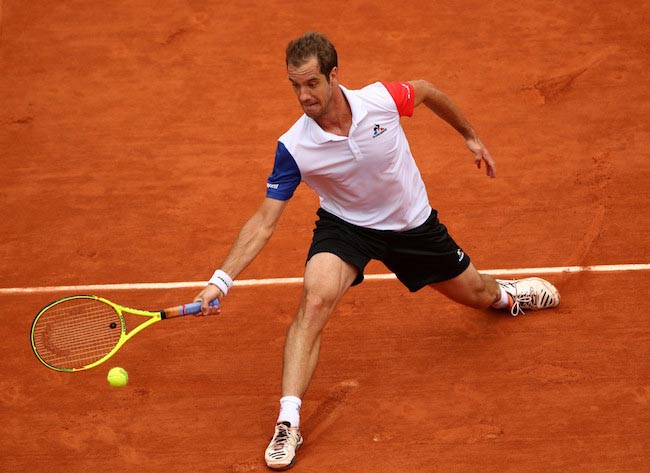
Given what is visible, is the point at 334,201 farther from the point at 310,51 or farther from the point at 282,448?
the point at 282,448

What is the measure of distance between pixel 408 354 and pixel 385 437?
2.75 feet

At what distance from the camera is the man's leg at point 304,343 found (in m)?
6.18

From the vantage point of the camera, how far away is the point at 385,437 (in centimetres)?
649

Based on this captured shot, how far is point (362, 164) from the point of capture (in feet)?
20.3

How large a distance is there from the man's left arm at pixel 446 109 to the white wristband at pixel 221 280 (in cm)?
168

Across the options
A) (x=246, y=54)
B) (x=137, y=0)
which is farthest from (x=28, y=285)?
(x=137, y=0)

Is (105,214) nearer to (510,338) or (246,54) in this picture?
(246,54)

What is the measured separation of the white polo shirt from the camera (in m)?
6.12

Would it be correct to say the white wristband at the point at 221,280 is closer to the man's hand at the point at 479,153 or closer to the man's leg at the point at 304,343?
the man's leg at the point at 304,343

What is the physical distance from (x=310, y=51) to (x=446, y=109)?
1.29m

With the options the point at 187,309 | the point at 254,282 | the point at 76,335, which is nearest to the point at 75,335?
the point at 76,335

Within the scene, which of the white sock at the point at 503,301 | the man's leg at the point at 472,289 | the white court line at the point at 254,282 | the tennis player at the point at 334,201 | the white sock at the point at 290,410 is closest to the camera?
the tennis player at the point at 334,201

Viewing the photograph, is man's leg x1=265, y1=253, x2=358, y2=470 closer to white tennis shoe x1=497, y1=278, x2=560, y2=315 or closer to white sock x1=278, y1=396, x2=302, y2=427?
white sock x1=278, y1=396, x2=302, y2=427

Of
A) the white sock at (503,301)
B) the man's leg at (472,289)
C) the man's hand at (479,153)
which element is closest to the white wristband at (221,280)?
the man's leg at (472,289)
